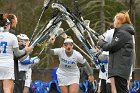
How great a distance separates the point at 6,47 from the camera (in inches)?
Result: 363

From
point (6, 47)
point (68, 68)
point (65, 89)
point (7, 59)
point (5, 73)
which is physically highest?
point (6, 47)

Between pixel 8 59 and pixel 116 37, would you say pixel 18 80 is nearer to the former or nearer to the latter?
pixel 8 59

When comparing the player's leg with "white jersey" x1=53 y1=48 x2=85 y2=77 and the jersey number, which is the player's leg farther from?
the jersey number

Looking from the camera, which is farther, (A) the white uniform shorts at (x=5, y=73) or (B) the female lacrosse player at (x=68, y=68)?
(B) the female lacrosse player at (x=68, y=68)

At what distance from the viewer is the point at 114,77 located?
358 inches

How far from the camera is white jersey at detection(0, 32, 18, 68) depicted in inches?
362

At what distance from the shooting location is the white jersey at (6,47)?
9.19 meters

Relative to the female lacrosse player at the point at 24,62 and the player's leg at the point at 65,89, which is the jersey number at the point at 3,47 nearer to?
the female lacrosse player at the point at 24,62

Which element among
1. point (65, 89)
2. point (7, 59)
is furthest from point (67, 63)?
point (7, 59)

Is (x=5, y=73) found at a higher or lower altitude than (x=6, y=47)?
lower

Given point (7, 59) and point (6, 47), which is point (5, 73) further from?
point (6, 47)

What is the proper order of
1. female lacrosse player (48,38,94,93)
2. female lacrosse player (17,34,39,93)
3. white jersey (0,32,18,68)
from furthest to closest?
female lacrosse player (48,38,94,93)
female lacrosse player (17,34,39,93)
white jersey (0,32,18,68)

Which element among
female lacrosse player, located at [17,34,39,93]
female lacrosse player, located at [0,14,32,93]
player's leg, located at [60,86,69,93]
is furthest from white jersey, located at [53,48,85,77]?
female lacrosse player, located at [0,14,32,93]

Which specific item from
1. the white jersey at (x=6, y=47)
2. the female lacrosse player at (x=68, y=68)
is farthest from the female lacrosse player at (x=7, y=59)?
the female lacrosse player at (x=68, y=68)
